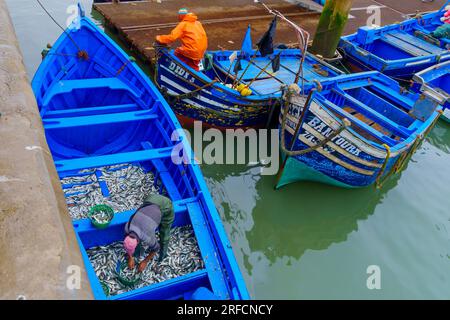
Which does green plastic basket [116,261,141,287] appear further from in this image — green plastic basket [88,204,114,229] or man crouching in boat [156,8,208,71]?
man crouching in boat [156,8,208,71]

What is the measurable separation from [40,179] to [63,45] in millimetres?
4490

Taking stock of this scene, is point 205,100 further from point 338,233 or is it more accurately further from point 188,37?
point 338,233

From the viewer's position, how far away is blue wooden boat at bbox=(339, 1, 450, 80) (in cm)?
1131

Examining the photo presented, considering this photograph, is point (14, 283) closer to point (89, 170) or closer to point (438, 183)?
point (89, 170)

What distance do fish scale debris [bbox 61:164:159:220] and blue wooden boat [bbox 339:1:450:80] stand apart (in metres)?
8.20

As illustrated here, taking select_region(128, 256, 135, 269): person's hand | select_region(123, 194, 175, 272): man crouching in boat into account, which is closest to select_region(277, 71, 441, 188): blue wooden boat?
select_region(123, 194, 175, 272): man crouching in boat

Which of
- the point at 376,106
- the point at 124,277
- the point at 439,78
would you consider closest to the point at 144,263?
the point at 124,277

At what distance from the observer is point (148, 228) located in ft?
15.5

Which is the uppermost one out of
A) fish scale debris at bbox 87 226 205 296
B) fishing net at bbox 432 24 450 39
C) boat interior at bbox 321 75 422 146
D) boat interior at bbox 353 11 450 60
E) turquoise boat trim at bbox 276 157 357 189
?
fishing net at bbox 432 24 450 39

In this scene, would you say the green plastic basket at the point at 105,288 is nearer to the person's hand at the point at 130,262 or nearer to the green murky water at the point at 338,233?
the person's hand at the point at 130,262

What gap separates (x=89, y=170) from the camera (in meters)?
6.56

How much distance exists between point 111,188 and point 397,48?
10473 mm
